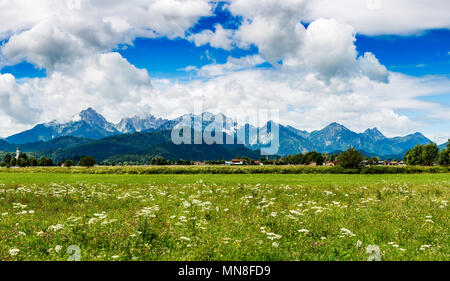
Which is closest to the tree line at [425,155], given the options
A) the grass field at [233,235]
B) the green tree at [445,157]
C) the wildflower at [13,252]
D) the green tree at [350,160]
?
the green tree at [445,157]

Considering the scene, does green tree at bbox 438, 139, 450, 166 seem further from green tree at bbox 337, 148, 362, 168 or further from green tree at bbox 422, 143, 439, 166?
green tree at bbox 337, 148, 362, 168

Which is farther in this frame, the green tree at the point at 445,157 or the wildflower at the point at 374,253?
the green tree at the point at 445,157

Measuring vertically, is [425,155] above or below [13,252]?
above

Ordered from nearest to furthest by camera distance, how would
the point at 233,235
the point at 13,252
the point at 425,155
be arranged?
the point at 13,252
the point at 233,235
the point at 425,155

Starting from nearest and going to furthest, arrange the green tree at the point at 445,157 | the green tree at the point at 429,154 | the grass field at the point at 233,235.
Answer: the grass field at the point at 233,235, the green tree at the point at 445,157, the green tree at the point at 429,154

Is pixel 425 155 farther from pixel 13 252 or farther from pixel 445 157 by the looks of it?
pixel 13 252

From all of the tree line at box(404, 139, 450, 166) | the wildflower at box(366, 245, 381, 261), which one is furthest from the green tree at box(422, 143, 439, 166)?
the wildflower at box(366, 245, 381, 261)

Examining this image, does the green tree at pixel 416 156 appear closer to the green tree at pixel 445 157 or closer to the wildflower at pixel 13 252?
the green tree at pixel 445 157

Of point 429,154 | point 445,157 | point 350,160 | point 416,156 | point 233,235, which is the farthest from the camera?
point 416,156

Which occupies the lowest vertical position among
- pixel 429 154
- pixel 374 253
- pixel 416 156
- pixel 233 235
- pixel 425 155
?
pixel 233 235

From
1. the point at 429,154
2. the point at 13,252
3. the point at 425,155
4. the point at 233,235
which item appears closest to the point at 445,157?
the point at 425,155
